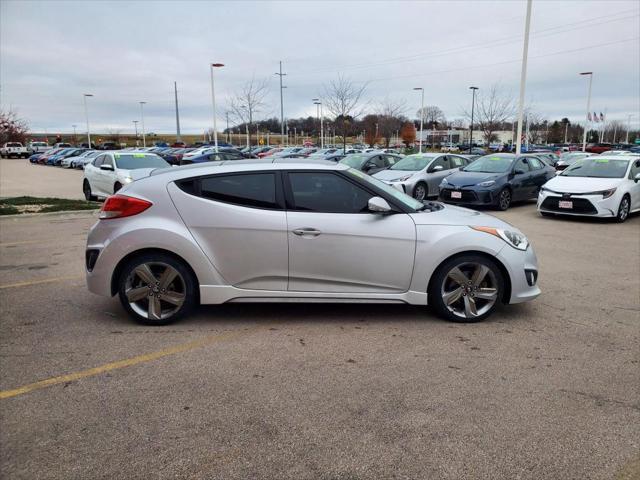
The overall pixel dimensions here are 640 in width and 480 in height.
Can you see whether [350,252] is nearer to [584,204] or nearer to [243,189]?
[243,189]

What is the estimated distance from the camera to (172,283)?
15.8ft

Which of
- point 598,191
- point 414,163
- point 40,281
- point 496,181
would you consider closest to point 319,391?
point 40,281

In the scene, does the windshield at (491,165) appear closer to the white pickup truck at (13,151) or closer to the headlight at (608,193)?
the headlight at (608,193)

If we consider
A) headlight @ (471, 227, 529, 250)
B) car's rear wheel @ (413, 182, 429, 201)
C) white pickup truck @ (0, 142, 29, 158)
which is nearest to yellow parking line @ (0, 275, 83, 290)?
headlight @ (471, 227, 529, 250)

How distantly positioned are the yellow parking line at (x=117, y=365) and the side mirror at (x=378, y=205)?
1.68 meters

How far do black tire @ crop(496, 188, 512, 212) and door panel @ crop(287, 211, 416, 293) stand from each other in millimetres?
10068

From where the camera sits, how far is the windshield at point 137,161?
47.6 ft

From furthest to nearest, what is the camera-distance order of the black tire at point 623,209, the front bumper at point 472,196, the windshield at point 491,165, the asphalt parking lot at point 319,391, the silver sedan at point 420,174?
the silver sedan at point 420,174 < the windshield at point 491,165 < the front bumper at point 472,196 < the black tire at point 623,209 < the asphalt parking lot at point 319,391

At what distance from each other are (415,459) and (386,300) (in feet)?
7.17

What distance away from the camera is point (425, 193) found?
15812 millimetres

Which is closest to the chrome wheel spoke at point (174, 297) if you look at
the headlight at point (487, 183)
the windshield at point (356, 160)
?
the headlight at point (487, 183)

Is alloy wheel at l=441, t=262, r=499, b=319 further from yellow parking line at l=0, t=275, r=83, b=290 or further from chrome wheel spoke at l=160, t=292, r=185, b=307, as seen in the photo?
yellow parking line at l=0, t=275, r=83, b=290

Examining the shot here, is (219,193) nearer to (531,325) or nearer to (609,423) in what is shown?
(531,325)

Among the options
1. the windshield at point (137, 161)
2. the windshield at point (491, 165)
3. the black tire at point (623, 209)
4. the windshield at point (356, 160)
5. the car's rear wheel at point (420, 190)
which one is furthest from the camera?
the windshield at point (356, 160)
